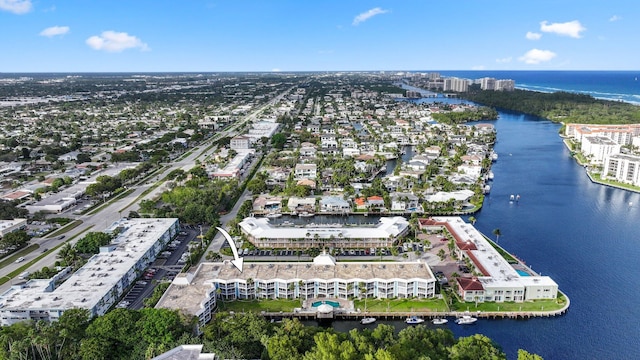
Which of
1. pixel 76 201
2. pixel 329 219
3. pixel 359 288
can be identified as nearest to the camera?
pixel 359 288

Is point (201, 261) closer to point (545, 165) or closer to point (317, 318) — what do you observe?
point (317, 318)

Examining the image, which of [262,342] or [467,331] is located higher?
[262,342]

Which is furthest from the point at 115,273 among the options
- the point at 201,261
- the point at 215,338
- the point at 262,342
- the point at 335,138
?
the point at 335,138

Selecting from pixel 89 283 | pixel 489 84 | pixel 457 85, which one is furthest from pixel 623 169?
pixel 457 85

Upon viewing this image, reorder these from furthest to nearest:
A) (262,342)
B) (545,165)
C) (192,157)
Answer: (192,157) < (545,165) < (262,342)

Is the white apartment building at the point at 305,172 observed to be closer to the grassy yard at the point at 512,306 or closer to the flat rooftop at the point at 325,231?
the flat rooftop at the point at 325,231

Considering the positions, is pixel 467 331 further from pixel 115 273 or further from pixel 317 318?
pixel 115 273

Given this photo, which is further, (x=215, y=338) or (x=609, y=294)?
(x=609, y=294)
